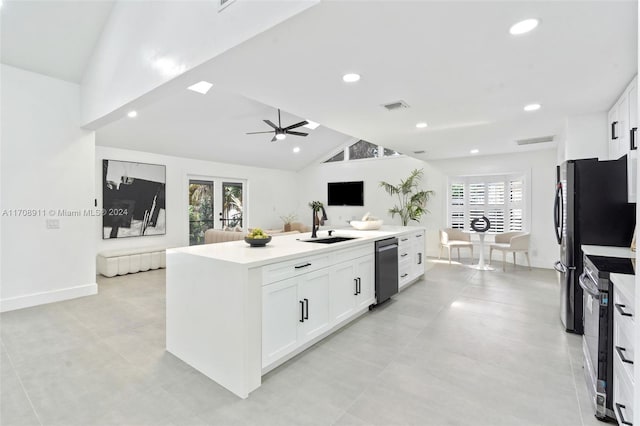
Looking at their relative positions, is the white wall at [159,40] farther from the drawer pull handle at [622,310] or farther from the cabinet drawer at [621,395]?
the cabinet drawer at [621,395]

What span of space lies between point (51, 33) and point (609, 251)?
6.18 meters

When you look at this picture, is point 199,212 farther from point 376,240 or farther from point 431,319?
point 431,319

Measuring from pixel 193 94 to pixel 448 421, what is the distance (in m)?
5.57

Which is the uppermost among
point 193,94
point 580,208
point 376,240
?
point 193,94

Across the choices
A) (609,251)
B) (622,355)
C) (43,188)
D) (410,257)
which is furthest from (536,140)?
(43,188)

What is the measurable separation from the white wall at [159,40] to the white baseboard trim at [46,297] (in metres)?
2.31

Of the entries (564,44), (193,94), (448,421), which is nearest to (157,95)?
→ (193,94)

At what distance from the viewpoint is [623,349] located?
63.1 inches

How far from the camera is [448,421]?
182 centimetres

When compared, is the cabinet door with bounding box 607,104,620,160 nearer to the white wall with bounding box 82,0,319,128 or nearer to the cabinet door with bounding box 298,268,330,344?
the cabinet door with bounding box 298,268,330,344

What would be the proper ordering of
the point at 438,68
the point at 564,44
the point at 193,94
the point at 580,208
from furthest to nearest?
the point at 193,94
the point at 580,208
the point at 438,68
the point at 564,44

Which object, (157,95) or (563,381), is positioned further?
(157,95)

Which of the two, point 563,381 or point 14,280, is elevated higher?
point 14,280

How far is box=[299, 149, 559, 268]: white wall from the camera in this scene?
6.21 metres
